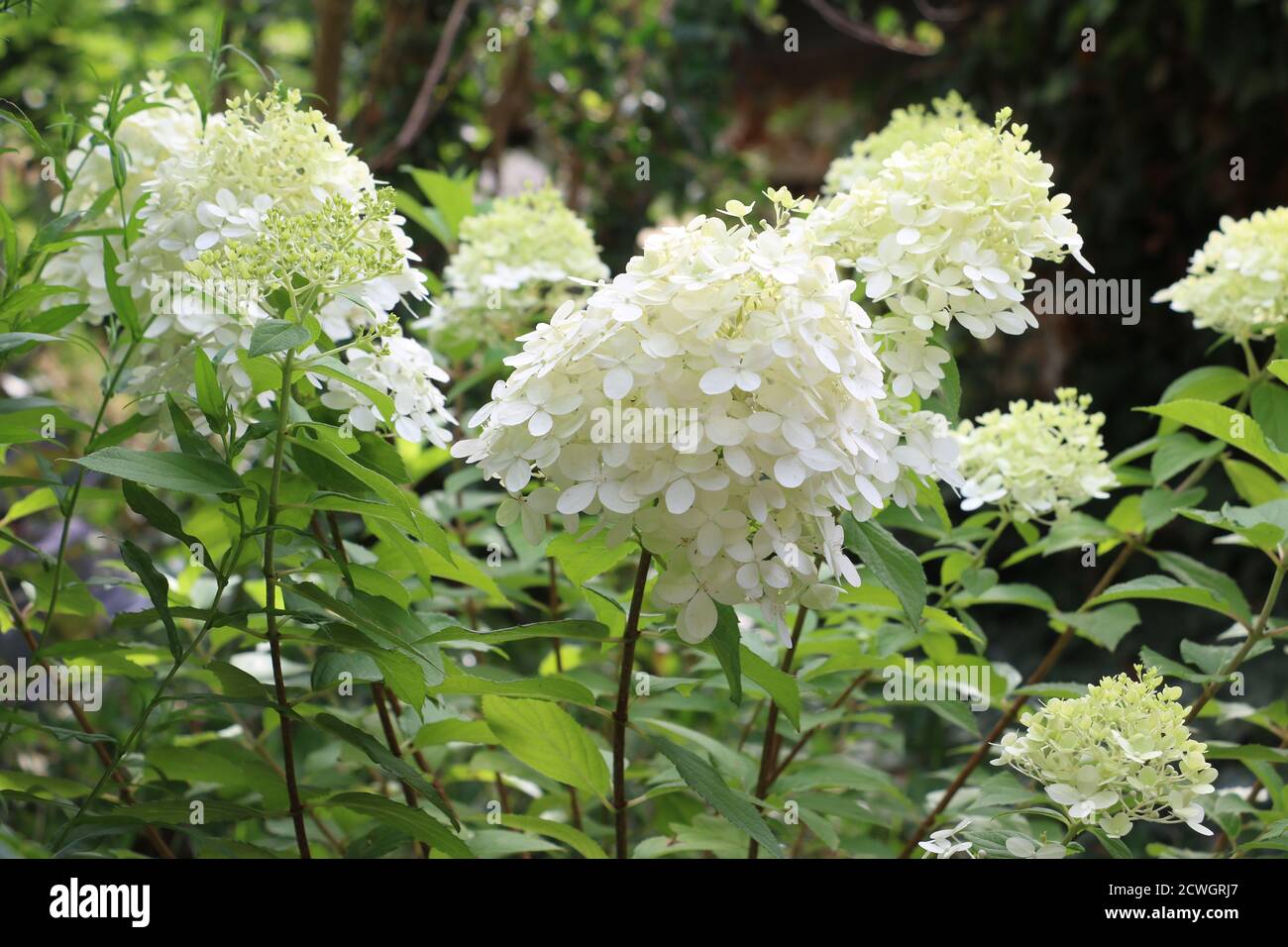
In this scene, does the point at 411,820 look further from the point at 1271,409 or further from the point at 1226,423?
the point at 1271,409

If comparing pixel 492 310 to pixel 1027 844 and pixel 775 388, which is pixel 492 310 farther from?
pixel 1027 844

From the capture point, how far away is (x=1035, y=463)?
1.28 metres

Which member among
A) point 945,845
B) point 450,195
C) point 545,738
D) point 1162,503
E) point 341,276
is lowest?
point 945,845

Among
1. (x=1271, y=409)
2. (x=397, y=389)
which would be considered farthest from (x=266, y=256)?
(x=1271, y=409)

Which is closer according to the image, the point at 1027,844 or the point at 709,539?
the point at 709,539

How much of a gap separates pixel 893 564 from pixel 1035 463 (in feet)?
1.18

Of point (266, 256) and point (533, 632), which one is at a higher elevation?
point (266, 256)

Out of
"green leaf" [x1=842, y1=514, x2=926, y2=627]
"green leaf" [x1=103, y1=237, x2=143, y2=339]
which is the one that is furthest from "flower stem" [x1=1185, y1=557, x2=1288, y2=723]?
"green leaf" [x1=103, y1=237, x2=143, y2=339]

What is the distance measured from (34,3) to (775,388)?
83cm

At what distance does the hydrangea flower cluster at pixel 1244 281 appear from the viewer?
1307 mm

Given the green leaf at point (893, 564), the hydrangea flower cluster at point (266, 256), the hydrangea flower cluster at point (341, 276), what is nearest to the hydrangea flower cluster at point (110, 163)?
the hydrangea flower cluster at point (266, 256)

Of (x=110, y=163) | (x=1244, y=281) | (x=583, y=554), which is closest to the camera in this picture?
(x=583, y=554)
